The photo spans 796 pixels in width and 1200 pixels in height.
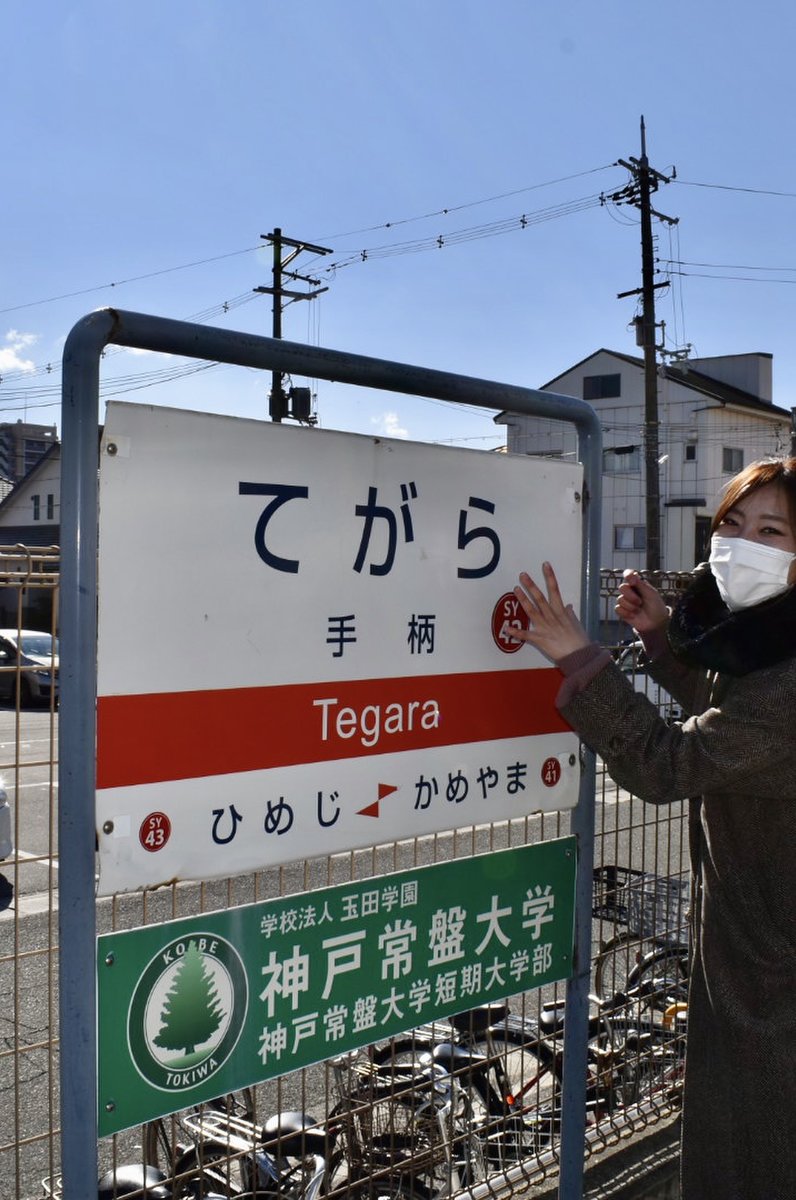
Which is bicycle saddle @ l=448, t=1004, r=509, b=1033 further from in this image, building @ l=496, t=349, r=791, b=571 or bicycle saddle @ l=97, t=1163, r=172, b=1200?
building @ l=496, t=349, r=791, b=571

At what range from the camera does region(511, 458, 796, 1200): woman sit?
1903mm

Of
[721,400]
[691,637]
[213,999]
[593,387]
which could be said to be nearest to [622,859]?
[691,637]

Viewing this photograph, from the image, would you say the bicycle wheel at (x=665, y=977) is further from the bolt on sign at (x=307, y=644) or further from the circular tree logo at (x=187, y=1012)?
the circular tree logo at (x=187, y=1012)

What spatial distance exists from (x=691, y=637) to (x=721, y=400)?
32092mm

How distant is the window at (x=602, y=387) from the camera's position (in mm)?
34844

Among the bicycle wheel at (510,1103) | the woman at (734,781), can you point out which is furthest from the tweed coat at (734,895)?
the bicycle wheel at (510,1103)

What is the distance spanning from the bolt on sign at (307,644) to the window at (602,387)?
33760 millimetres

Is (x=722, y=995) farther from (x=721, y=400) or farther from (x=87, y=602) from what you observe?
(x=721, y=400)

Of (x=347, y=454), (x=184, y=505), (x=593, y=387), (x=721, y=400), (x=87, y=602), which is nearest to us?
(x=87, y=602)

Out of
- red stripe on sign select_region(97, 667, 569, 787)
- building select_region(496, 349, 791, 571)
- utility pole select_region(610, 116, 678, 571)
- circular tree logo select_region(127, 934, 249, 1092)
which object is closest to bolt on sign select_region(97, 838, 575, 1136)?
circular tree logo select_region(127, 934, 249, 1092)

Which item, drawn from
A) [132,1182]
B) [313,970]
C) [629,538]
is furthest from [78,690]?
[629,538]

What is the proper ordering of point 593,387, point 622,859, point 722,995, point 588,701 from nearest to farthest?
1. point 588,701
2. point 722,995
3. point 622,859
4. point 593,387

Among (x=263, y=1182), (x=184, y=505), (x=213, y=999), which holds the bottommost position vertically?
(x=263, y=1182)

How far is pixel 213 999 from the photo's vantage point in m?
1.69
